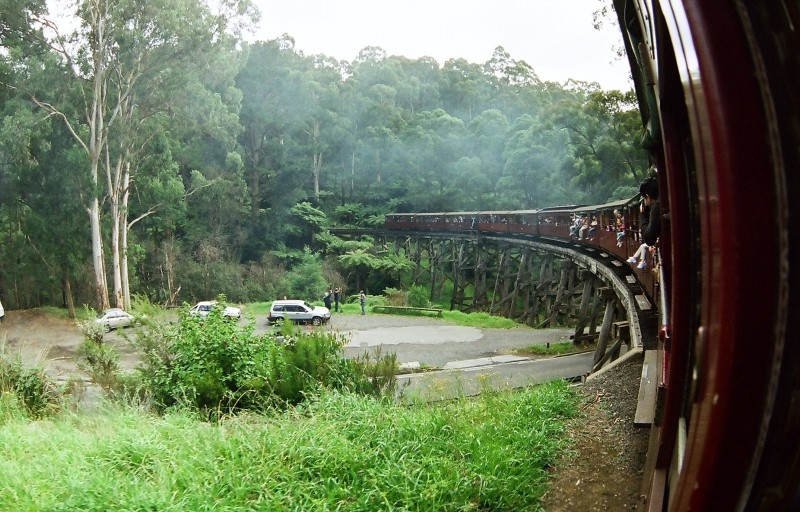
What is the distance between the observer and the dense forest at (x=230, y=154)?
18188 millimetres

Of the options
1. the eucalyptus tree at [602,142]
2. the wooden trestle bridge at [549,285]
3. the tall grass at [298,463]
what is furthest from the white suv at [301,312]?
the tall grass at [298,463]

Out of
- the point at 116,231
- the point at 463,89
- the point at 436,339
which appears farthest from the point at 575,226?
the point at 463,89

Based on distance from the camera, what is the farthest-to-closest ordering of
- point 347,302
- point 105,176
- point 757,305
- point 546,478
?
point 347,302 < point 105,176 < point 546,478 < point 757,305

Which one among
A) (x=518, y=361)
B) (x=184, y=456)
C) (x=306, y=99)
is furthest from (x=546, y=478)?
(x=306, y=99)

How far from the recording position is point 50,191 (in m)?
18.3

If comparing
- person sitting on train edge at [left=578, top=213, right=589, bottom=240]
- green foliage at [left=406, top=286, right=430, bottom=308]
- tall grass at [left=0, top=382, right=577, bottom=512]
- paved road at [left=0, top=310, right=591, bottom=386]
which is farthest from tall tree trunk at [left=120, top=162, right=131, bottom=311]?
tall grass at [left=0, top=382, right=577, bottom=512]

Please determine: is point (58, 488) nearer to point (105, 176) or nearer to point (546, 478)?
point (546, 478)

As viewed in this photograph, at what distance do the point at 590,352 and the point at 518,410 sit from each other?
698 centimetres

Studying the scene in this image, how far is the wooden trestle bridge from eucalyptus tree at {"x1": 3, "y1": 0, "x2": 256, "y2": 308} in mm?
10711

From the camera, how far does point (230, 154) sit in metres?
26.8

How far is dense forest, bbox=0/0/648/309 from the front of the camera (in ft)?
59.7

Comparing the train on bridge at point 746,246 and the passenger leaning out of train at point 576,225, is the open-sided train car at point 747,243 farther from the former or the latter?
the passenger leaning out of train at point 576,225

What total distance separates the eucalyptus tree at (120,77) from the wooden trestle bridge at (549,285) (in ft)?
35.1

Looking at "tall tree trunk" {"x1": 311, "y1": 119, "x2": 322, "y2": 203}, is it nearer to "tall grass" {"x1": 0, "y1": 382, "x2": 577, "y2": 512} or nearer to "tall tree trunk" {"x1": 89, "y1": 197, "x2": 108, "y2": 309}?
"tall tree trunk" {"x1": 89, "y1": 197, "x2": 108, "y2": 309}
